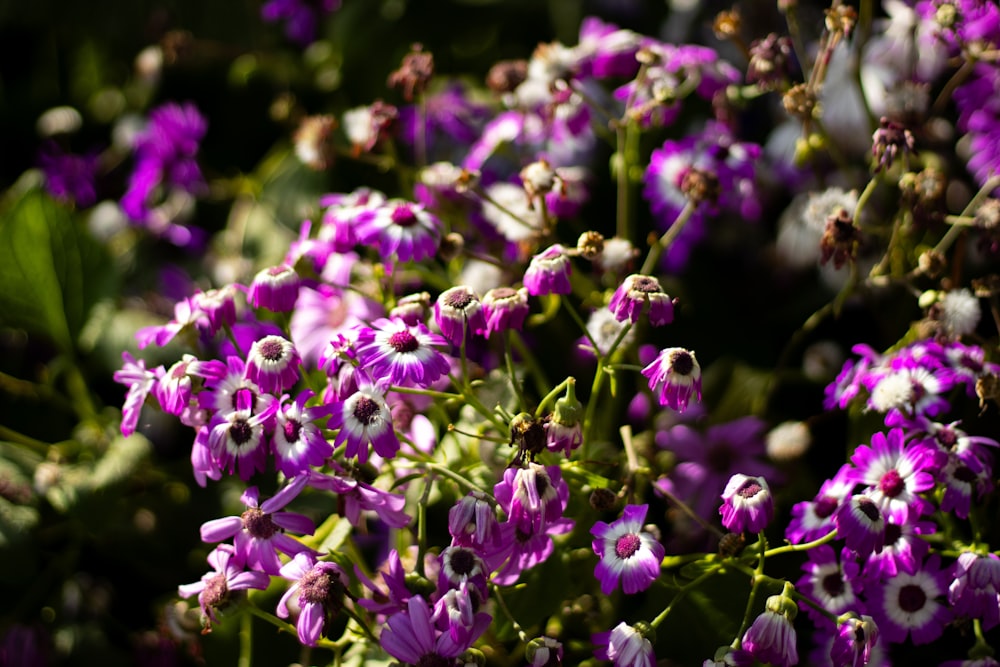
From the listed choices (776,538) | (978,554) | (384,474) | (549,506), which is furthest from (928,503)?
(384,474)

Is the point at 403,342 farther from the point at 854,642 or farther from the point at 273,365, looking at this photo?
the point at 854,642

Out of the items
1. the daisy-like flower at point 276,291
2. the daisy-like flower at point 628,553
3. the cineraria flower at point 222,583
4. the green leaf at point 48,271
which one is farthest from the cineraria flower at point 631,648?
the green leaf at point 48,271

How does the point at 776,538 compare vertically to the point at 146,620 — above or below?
above

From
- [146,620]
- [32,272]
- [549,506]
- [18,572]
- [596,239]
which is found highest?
[596,239]

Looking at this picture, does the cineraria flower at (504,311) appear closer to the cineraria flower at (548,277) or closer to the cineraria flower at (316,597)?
the cineraria flower at (548,277)

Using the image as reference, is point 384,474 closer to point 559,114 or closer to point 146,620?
point 559,114

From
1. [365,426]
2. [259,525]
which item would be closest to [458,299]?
[365,426]

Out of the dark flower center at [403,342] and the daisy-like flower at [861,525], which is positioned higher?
the dark flower center at [403,342]
